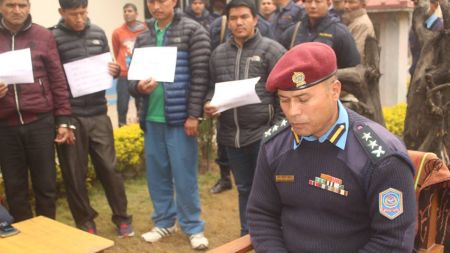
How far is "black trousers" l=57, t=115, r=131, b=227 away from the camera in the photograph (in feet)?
13.4

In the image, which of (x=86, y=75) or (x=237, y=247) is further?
(x=86, y=75)

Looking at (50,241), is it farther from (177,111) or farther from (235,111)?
(235,111)

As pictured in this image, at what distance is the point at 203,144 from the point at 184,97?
7.44 feet

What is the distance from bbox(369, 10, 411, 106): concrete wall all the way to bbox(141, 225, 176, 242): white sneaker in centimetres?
481

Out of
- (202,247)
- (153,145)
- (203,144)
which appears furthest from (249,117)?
(203,144)

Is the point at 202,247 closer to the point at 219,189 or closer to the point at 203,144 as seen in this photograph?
the point at 219,189

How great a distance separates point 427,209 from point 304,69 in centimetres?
109

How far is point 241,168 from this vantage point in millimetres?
3918

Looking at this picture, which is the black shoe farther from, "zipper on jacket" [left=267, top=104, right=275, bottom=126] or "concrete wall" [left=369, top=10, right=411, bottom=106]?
"concrete wall" [left=369, top=10, right=411, bottom=106]

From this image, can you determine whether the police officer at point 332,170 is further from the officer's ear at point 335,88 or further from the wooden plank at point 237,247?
the wooden plank at point 237,247

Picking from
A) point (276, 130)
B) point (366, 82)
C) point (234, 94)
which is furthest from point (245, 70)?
point (276, 130)

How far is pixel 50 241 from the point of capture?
2.84 metres

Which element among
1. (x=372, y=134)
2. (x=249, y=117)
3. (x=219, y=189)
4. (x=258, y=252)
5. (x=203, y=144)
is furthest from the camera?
(x=203, y=144)

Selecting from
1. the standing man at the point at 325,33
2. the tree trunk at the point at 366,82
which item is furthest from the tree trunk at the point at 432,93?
the standing man at the point at 325,33
